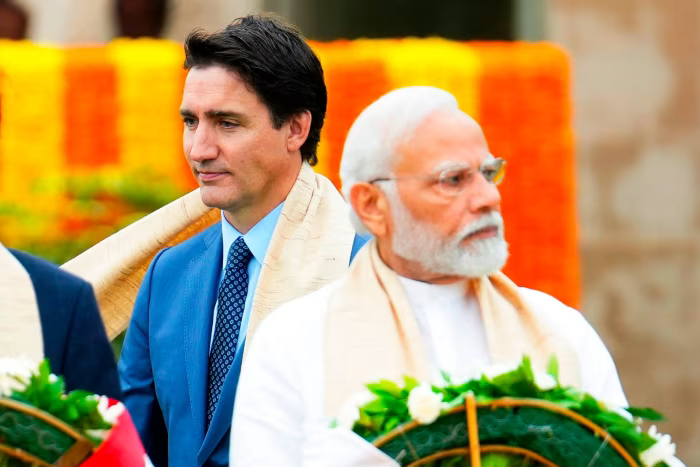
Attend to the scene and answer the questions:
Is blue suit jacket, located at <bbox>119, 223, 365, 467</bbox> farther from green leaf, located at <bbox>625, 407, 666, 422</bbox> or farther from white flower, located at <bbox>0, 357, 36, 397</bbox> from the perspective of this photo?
green leaf, located at <bbox>625, 407, 666, 422</bbox>

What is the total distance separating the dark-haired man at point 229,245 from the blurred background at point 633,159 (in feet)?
17.8

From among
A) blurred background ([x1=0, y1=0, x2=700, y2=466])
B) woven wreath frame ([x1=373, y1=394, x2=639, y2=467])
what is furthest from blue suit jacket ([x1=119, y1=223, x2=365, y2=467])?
blurred background ([x1=0, y1=0, x2=700, y2=466])

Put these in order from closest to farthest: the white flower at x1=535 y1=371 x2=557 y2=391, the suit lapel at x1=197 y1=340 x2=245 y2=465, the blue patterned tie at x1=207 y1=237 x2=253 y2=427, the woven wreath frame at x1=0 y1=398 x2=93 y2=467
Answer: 1. the woven wreath frame at x1=0 y1=398 x2=93 y2=467
2. the white flower at x1=535 y1=371 x2=557 y2=391
3. the suit lapel at x1=197 y1=340 x2=245 y2=465
4. the blue patterned tie at x1=207 y1=237 x2=253 y2=427

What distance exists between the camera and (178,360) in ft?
13.8

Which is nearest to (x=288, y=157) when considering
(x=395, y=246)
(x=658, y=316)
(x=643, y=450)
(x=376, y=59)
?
(x=395, y=246)

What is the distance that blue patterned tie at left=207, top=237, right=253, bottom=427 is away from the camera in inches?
164

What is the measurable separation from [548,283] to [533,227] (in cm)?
28

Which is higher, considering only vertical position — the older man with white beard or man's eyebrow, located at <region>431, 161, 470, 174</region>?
man's eyebrow, located at <region>431, 161, 470, 174</region>

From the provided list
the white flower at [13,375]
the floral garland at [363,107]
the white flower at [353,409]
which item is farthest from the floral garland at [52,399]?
the floral garland at [363,107]

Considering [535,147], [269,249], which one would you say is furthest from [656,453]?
[535,147]

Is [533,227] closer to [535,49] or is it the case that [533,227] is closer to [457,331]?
[535,49]

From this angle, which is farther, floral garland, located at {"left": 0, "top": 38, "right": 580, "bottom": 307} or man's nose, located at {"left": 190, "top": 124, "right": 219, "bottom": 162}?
floral garland, located at {"left": 0, "top": 38, "right": 580, "bottom": 307}

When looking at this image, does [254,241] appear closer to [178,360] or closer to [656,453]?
[178,360]

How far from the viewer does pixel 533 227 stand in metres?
7.82
